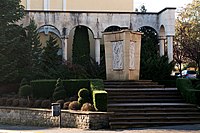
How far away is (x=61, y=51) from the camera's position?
33719mm

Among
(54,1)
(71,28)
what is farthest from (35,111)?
(54,1)

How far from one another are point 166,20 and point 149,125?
16337mm

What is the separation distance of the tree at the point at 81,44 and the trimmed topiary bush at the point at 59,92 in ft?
35.8

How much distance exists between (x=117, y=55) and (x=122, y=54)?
454 mm

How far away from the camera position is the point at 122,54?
23844mm

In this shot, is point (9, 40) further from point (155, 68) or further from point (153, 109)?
point (153, 109)

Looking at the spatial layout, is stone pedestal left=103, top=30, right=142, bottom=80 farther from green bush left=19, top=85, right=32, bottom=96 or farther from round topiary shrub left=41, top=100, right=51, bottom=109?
round topiary shrub left=41, top=100, right=51, bottom=109

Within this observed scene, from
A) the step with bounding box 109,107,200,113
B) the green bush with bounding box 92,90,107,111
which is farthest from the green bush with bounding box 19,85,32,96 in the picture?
the step with bounding box 109,107,200,113

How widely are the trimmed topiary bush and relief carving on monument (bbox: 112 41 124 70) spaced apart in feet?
15.4

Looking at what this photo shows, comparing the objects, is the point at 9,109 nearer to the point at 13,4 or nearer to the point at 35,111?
the point at 35,111

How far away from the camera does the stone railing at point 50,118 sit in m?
17.2

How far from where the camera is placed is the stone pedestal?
935 inches

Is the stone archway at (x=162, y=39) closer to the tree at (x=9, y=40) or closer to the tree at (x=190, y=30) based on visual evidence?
the tree at (x=190, y=30)

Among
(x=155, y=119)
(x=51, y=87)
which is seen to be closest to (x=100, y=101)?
(x=155, y=119)
